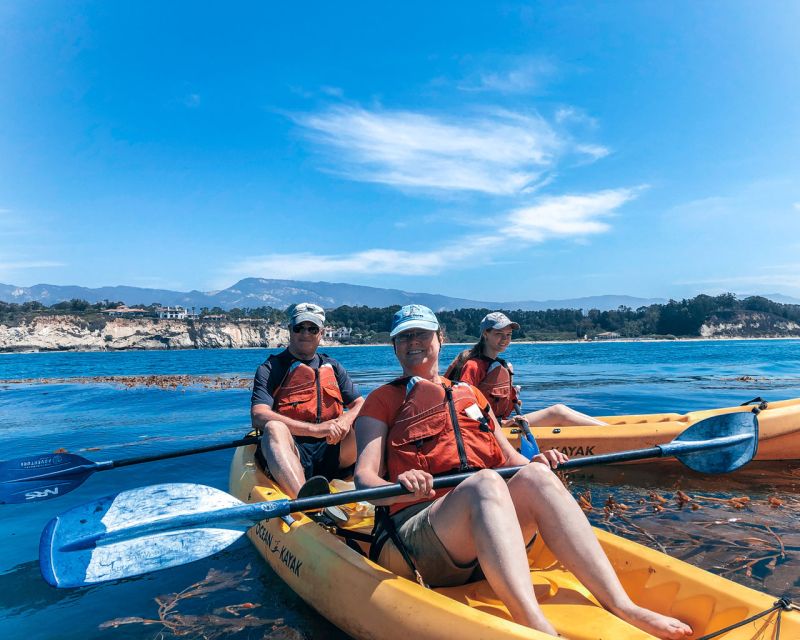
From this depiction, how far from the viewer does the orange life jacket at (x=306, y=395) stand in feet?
15.7

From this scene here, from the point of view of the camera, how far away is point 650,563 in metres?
2.85

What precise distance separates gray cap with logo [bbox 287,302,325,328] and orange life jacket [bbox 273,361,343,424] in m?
0.37

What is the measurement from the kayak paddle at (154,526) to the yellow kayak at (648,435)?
308 centimetres

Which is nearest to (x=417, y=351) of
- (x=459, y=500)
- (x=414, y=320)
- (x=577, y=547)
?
(x=414, y=320)

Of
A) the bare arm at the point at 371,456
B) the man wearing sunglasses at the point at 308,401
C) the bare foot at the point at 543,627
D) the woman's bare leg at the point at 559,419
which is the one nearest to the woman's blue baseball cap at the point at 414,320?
the bare arm at the point at 371,456

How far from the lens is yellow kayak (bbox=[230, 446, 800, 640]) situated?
7.69 feet

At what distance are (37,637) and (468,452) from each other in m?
2.94

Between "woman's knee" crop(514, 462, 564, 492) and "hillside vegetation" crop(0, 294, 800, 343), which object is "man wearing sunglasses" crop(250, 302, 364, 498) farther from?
"hillside vegetation" crop(0, 294, 800, 343)

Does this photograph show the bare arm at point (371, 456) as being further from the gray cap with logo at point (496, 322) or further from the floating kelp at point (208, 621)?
the gray cap with logo at point (496, 322)

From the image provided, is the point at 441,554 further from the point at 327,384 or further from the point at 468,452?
the point at 327,384

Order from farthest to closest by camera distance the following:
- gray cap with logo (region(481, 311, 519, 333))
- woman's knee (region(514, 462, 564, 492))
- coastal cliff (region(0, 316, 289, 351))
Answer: coastal cliff (region(0, 316, 289, 351)) → gray cap with logo (region(481, 311, 519, 333)) → woman's knee (region(514, 462, 564, 492))

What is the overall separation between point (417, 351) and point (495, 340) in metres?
3.39

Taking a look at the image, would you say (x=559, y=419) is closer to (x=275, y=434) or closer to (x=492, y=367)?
(x=492, y=367)

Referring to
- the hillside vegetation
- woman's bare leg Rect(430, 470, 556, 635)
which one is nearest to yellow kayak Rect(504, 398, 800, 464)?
woman's bare leg Rect(430, 470, 556, 635)
